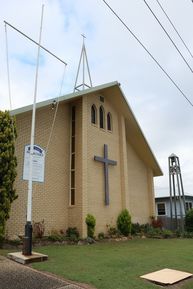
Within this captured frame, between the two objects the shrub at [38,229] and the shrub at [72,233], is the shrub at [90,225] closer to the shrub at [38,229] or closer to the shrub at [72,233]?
the shrub at [72,233]

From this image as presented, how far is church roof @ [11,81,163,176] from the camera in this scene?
17.9 meters

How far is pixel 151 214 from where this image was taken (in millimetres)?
23422

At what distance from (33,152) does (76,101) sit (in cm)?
808

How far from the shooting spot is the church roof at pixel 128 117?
58.7 feet

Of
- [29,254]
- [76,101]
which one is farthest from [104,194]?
[29,254]

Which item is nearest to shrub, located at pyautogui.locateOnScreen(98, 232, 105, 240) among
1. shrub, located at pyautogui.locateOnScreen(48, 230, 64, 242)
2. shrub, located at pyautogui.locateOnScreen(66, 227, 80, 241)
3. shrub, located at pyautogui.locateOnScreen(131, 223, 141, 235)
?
shrub, located at pyautogui.locateOnScreen(66, 227, 80, 241)

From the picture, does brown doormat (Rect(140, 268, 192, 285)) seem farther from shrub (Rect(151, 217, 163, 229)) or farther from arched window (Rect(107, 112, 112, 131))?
shrub (Rect(151, 217, 163, 229))

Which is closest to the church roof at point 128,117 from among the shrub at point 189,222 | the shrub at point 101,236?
the shrub at point 189,222

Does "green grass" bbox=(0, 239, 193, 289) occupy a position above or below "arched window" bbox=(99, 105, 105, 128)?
below

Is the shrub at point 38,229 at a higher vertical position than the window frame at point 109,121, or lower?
lower

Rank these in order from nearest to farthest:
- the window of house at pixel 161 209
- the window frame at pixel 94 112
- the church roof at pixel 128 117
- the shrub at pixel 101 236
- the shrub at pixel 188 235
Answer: the shrub at pixel 101 236 < the church roof at pixel 128 117 < the window frame at pixel 94 112 < the shrub at pixel 188 235 < the window of house at pixel 161 209

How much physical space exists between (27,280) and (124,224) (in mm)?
11912

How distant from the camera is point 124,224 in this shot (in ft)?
61.1

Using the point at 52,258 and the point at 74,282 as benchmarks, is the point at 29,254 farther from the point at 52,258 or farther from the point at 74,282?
the point at 74,282
